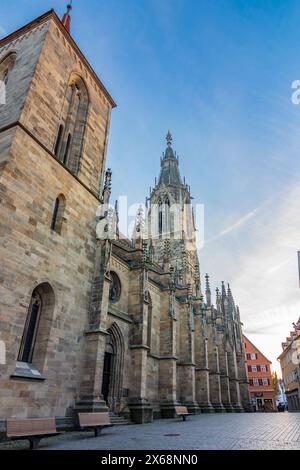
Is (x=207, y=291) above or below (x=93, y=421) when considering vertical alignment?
above

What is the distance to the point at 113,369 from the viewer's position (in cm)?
1608

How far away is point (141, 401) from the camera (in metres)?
15.7

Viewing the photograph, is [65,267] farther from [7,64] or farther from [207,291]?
[207,291]

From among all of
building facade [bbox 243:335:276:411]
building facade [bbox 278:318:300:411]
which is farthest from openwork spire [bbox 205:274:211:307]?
building facade [bbox 243:335:276:411]

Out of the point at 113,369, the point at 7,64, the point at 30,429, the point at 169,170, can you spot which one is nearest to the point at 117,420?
the point at 113,369

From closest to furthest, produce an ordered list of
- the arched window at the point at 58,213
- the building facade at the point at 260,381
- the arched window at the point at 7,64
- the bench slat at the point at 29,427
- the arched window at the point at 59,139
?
1. the bench slat at the point at 29,427
2. the arched window at the point at 58,213
3. the arched window at the point at 59,139
4. the arched window at the point at 7,64
5. the building facade at the point at 260,381

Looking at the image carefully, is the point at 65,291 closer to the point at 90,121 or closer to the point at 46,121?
the point at 46,121

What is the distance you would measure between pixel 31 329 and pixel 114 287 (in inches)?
302

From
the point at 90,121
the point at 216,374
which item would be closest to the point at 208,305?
the point at 216,374

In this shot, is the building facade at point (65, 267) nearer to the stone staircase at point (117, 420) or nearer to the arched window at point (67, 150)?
the arched window at point (67, 150)

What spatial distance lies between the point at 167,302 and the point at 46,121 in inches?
552

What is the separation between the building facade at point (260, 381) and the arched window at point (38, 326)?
5262cm

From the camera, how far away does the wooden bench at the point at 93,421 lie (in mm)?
9222

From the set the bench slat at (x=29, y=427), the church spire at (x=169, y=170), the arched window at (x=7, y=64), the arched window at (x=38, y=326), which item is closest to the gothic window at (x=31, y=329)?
Answer: the arched window at (x=38, y=326)
